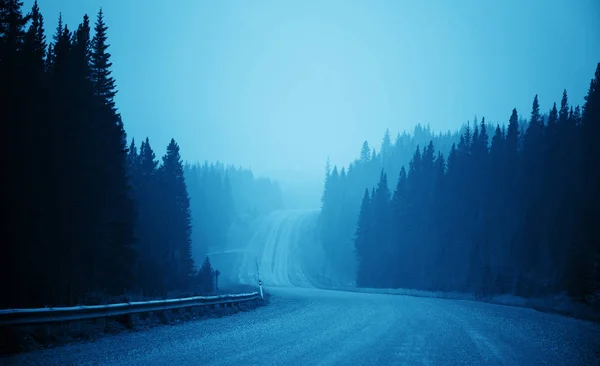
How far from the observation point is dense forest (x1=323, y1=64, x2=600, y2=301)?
47031 millimetres

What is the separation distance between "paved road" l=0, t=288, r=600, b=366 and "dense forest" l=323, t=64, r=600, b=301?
26.3 metres

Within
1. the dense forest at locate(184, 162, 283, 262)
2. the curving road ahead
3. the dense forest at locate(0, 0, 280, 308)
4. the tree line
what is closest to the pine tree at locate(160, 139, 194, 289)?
the dense forest at locate(0, 0, 280, 308)

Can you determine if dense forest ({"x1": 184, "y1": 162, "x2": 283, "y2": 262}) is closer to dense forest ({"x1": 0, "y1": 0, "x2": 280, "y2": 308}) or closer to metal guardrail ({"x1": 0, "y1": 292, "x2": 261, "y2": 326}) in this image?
dense forest ({"x1": 0, "y1": 0, "x2": 280, "y2": 308})

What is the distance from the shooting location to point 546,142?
59625 millimetres

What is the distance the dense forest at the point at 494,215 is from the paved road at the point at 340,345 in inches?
1036

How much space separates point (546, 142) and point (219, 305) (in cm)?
5642

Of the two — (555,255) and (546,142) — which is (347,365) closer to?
(555,255)

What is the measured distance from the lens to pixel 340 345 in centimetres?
956

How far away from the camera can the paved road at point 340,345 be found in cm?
786

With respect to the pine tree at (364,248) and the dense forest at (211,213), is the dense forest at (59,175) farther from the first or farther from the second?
the dense forest at (211,213)

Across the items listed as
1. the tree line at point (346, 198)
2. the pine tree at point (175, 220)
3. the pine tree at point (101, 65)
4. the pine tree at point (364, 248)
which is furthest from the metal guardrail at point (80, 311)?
the tree line at point (346, 198)

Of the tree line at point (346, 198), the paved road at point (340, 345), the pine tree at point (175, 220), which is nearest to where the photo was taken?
the paved road at point (340, 345)

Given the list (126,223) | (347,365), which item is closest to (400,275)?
(126,223)

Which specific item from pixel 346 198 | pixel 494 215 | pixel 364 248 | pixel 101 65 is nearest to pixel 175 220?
pixel 101 65
